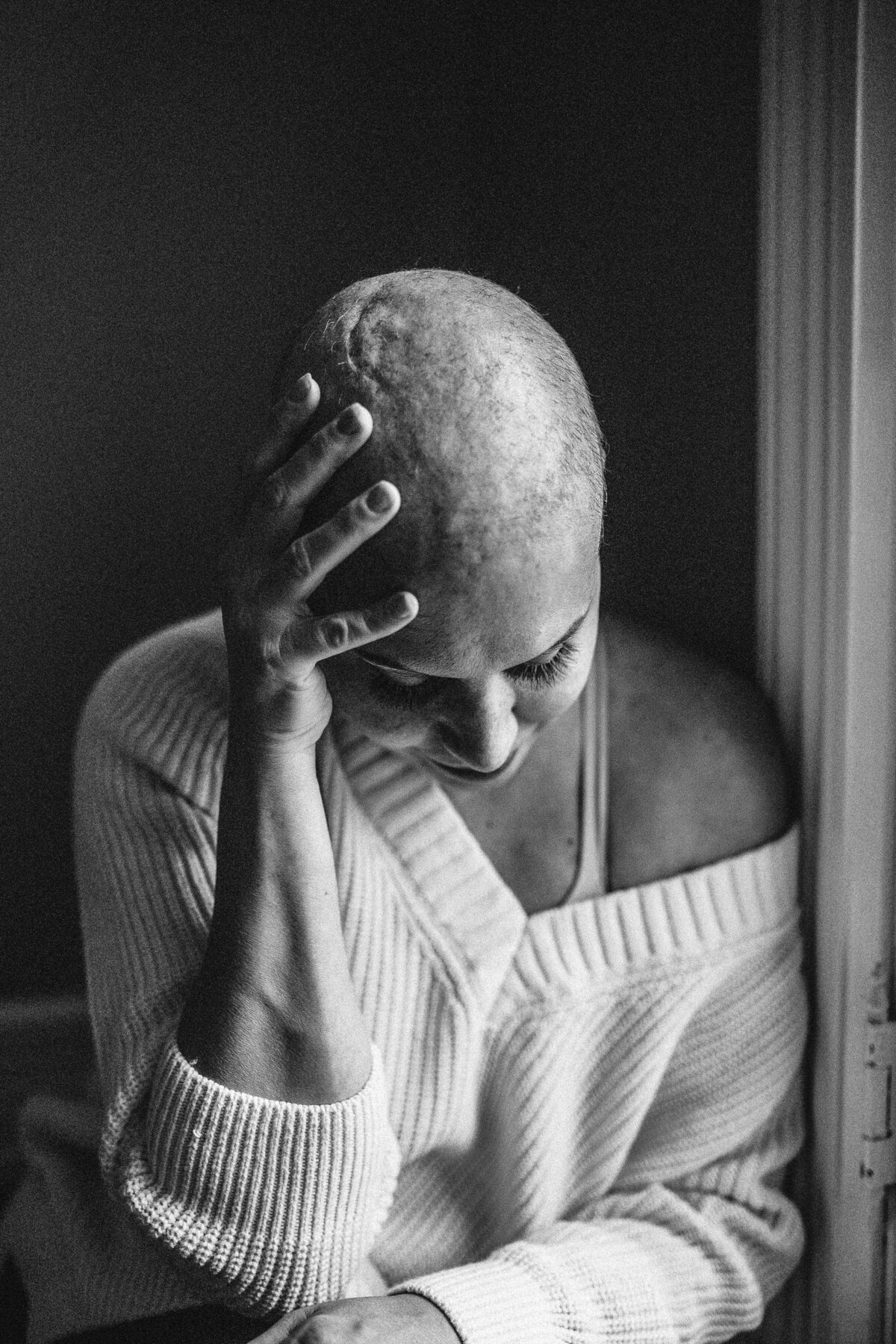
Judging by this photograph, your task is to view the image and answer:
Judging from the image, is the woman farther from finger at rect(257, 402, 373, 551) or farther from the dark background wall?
the dark background wall

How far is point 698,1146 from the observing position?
3.68 ft

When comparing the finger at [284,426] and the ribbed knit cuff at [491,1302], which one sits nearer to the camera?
the finger at [284,426]

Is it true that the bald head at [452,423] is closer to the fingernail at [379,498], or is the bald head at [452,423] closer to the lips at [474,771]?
the fingernail at [379,498]

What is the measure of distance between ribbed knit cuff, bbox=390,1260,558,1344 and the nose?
1.29 ft

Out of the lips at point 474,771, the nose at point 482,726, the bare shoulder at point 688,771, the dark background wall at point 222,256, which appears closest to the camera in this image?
the nose at point 482,726

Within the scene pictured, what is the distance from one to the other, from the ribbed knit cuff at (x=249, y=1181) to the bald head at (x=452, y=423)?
395 millimetres

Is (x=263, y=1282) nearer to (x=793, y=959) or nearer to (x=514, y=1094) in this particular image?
(x=514, y=1094)

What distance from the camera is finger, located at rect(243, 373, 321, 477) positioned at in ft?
2.74

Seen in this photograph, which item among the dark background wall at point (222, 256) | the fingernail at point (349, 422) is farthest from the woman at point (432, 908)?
the dark background wall at point (222, 256)

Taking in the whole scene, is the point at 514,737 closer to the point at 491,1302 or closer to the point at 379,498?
the point at 379,498

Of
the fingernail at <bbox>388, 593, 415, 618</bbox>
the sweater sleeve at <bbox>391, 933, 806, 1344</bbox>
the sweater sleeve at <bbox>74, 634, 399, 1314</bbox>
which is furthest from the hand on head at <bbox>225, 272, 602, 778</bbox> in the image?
the sweater sleeve at <bbox>391, 933, 806, 1344</bbox>

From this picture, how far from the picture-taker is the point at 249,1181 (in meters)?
0.94

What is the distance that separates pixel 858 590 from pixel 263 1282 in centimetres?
69

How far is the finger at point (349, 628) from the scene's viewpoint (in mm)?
807
